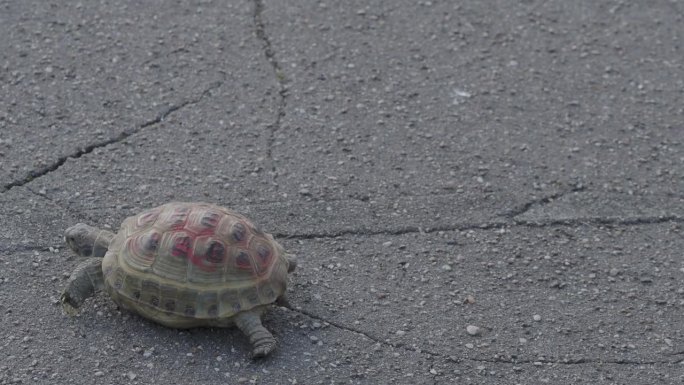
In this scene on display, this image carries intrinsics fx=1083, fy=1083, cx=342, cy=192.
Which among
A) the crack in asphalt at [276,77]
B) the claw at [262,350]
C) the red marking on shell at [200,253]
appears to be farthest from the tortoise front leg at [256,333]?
the crack in asphalt at [276,77]

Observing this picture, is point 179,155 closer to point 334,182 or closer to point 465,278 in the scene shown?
point 334,182

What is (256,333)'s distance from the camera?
148 inches

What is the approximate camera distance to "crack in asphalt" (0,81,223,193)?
15.1ft

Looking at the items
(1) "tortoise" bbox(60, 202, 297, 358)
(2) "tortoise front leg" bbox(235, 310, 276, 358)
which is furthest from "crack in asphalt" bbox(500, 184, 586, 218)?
(2) "tortoise front leg" bbox(235, 310, 276, 358)

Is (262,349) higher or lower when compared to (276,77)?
lower

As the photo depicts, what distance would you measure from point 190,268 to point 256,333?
0.32 metres

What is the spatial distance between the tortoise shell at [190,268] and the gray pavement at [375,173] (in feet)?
0.45

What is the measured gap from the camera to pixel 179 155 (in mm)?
4848

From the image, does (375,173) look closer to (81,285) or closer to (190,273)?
(190,273)

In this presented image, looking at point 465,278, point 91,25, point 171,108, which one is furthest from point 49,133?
point 465,278

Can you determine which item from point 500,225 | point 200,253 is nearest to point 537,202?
point 500,225

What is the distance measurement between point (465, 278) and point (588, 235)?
2.15 feet

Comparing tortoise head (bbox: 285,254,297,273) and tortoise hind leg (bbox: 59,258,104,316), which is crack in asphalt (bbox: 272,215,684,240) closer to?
tortoise head (bbox: 285,254,297,273)

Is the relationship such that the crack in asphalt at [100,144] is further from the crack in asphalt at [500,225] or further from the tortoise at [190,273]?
the crack in asphalt at [500,225]
